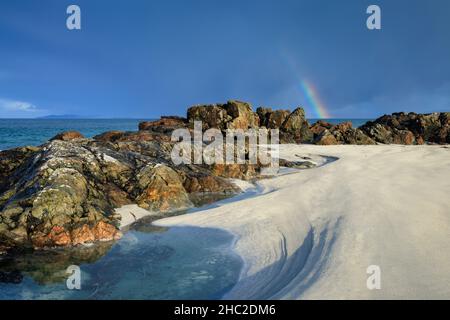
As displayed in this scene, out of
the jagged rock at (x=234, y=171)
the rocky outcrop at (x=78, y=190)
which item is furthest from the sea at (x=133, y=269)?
the jagged rock at (x=234, y=171)

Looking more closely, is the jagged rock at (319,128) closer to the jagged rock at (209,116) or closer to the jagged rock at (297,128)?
the jagged rock at (297,128)

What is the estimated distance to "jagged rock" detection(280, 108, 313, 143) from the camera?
105ft

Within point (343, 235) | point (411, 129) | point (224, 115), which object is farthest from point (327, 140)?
point (343, 235)

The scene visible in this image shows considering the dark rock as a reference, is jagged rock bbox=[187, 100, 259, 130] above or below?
above

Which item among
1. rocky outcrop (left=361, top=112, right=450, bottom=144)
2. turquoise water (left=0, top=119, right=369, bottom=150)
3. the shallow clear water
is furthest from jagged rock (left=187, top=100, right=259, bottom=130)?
the shallow clear water

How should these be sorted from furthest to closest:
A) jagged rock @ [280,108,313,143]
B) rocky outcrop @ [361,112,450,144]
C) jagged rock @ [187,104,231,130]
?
1. rocky outcrop @ [361,112,450,144]
2. jagged rock @ [280,108,313,143]
3. jagged rock @ [187,104,231,130]

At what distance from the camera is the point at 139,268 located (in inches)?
245

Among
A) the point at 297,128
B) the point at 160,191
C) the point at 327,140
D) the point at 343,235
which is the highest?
the point at 297,128

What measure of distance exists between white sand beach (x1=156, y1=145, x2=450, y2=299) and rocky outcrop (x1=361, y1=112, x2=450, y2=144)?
21181 mm

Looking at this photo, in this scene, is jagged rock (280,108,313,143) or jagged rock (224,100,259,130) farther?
jagged rock (280,108,313,143)

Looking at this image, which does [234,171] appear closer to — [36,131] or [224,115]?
[224,115]

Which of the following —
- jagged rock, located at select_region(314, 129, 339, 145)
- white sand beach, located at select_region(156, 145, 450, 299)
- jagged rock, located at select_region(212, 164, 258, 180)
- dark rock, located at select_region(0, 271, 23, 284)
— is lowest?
dark rock, located at select_region(0, 271, 23, 284)

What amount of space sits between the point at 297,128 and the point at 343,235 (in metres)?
27.2

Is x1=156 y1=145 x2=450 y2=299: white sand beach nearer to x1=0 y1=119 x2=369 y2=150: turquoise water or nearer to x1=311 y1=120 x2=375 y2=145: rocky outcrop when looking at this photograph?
x1=311 y1=120 x2=375 y2=145: rocky outcrop
